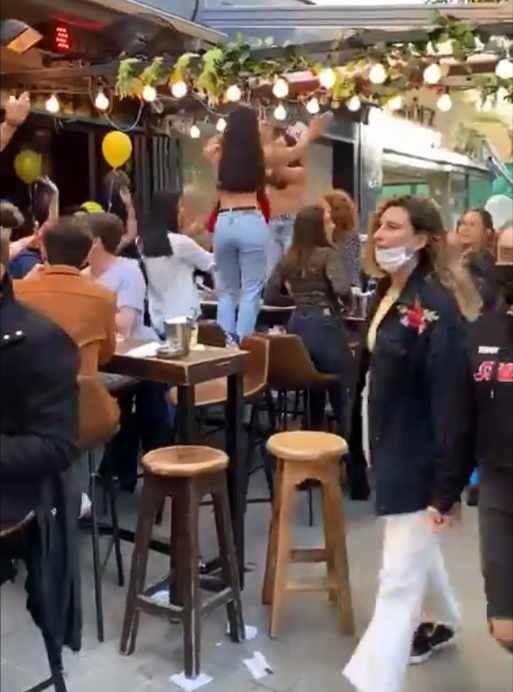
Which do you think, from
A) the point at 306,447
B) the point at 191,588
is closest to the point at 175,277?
the point at 306,447

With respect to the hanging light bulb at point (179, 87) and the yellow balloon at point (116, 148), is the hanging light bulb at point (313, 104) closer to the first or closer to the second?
the hanging light bulb at point (179, 87)

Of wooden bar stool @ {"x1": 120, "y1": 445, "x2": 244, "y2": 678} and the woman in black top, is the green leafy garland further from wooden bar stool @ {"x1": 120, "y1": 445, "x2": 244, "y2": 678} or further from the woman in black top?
wooden bar stool @ {"x1": 120, "y1": 445, "x2": 244, "y2": 678}

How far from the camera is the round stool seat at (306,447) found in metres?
3.41

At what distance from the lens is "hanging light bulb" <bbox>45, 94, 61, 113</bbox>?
22.3 ft

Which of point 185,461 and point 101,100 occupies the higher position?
point 101,100

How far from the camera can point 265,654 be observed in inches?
131

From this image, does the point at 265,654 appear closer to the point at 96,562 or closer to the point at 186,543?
the point at 186,543

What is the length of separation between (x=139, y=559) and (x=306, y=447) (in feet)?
2.39

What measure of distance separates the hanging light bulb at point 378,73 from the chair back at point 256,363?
2059 mm

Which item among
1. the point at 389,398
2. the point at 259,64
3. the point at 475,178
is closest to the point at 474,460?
the point at 389,398

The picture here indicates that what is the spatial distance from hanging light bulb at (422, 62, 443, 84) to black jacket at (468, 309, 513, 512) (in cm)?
347

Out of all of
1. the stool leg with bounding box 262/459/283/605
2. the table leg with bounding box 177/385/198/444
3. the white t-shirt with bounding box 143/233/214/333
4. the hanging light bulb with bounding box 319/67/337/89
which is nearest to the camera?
the table leg with bounding box 177/385/198/444

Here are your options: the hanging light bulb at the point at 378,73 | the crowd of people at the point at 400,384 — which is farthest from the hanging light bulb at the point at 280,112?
the crowd of people at the point at 400,384

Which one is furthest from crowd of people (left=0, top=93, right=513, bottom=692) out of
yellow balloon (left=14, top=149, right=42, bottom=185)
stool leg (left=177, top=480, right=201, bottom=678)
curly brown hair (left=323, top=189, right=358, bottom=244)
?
yellow balloon (left=14, top=149, right=42, bottom=185)
